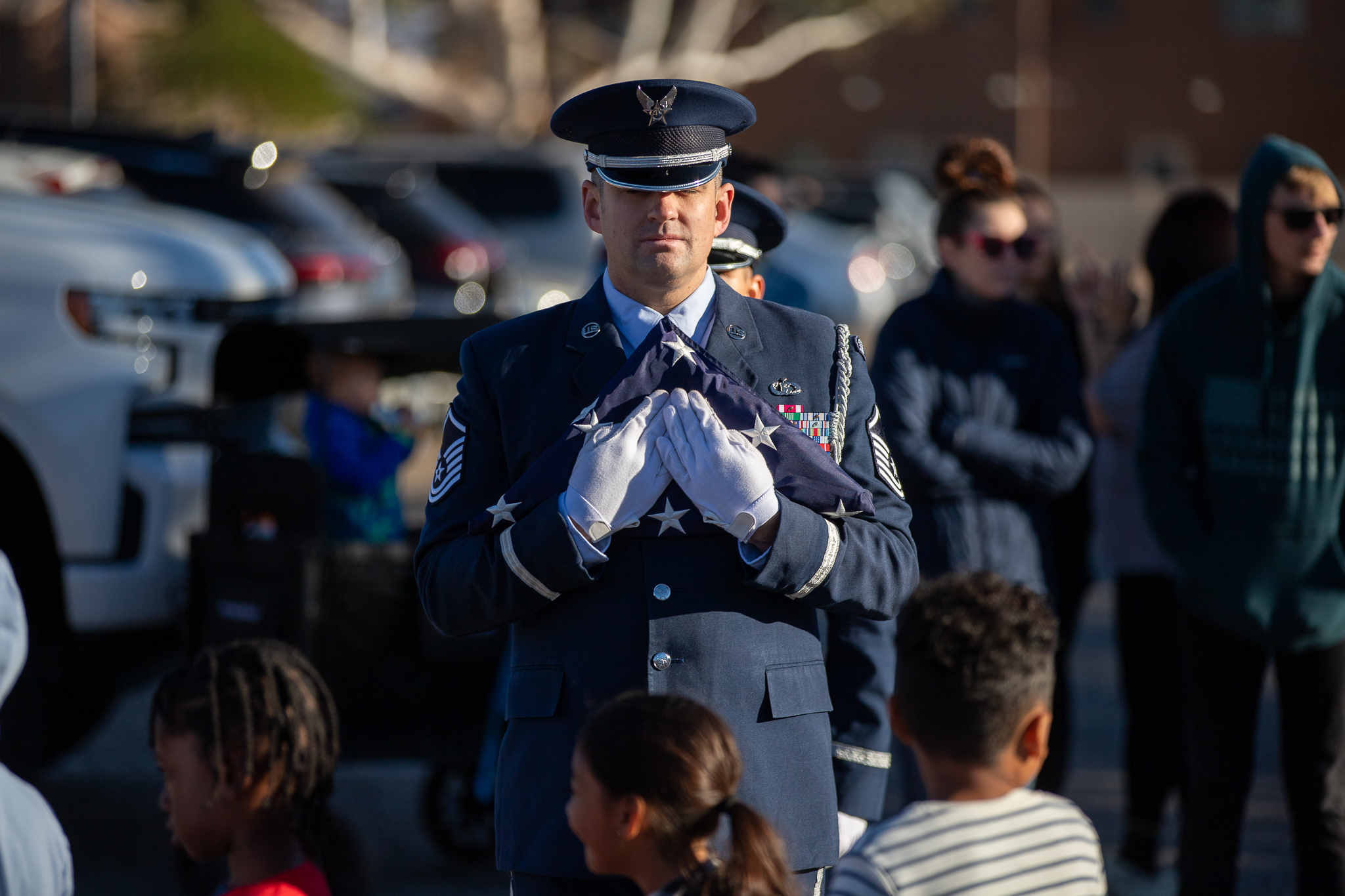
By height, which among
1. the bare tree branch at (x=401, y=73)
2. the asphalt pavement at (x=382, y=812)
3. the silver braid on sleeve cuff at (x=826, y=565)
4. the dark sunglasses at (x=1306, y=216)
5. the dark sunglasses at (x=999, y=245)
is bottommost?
the asphalt pavement at (x=382, y=812)

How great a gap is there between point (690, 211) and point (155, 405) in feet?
9.22

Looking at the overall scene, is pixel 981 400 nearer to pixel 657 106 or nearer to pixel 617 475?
pixel 657 106

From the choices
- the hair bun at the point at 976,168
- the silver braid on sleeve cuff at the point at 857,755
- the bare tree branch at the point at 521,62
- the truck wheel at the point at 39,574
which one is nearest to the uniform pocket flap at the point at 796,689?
the silver braid on sleeve cuff at the point at 857,755

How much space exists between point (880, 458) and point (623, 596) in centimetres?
52

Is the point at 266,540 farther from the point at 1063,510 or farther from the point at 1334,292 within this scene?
the point at 1334,292

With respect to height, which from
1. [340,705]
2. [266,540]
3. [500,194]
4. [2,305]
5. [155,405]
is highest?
[500,194]

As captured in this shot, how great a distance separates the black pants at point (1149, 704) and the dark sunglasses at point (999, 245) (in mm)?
1248

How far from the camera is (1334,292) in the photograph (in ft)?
13.1

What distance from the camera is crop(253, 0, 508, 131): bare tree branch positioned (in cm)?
2609

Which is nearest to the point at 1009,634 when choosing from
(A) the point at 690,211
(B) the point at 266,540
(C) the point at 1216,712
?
(A) the point at 690,211

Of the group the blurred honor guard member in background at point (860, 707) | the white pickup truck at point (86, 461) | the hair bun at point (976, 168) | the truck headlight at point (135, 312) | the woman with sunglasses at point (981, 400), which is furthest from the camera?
the truck headlight at point (135, 312)

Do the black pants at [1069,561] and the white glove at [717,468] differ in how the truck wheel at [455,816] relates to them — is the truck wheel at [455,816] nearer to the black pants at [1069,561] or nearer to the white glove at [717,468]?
the black pants at [1069,561]

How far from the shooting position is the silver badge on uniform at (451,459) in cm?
259

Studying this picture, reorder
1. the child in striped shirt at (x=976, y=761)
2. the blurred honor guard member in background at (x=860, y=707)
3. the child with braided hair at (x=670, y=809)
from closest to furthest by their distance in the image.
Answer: the child with braided hair at (x=670, y=809) < the child in striped shirt at (x=976, y=761) < the blurred honor guard member in background at (x=860, y=707)
